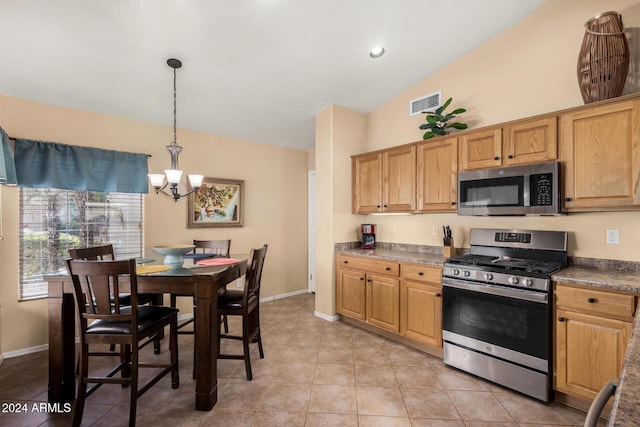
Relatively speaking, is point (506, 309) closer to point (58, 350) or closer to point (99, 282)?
point (99, 282)

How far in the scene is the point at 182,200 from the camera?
153 inches

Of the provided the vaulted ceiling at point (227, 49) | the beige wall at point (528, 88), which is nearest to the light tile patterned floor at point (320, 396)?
the beige wall at point (528, 88)

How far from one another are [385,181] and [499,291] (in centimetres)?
172

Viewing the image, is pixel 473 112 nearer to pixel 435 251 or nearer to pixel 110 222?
pixel 435 251

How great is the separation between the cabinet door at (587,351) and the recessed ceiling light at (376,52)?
269 centimetres

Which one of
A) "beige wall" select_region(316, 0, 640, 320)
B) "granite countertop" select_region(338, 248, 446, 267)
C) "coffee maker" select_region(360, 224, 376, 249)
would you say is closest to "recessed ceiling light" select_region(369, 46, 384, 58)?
"beige wall" select_region(316, 0, 640, 320)

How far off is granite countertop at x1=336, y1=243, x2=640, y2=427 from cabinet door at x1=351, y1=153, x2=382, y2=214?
1.80 ft

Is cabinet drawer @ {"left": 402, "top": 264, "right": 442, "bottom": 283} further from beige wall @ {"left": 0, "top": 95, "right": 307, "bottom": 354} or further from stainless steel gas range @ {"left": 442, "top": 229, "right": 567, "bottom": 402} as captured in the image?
beige wall @ {"left": 0, "top": 95, "right": 307, "bottom": 354}

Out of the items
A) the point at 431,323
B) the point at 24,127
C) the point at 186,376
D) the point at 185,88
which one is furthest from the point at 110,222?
the point at 431,323

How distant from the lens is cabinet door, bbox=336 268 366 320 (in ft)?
11.3

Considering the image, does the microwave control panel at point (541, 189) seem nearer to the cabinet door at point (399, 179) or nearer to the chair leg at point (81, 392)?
the cabinet door at point (399, 179)

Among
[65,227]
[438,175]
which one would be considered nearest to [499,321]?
[438,175]

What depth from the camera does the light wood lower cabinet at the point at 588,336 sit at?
185cm

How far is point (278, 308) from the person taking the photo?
14.2 ft
